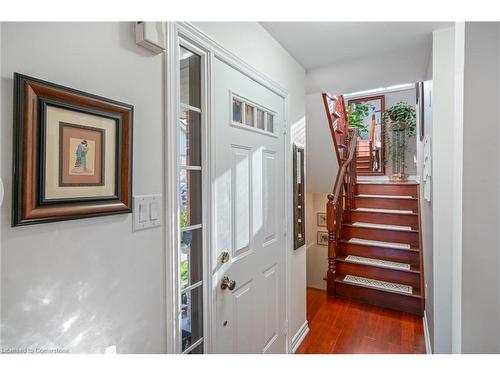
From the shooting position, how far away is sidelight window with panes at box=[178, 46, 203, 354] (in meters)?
1.23

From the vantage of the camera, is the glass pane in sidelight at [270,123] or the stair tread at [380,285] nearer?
the glass pane in sidelight at [270,123]

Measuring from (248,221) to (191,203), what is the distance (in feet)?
1.49

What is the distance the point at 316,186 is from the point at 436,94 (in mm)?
2539

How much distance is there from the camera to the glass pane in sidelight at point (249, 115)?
1611 millimetres

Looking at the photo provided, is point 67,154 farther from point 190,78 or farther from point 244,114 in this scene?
point 244,114

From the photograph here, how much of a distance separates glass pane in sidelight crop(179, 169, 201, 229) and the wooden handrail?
2337mm

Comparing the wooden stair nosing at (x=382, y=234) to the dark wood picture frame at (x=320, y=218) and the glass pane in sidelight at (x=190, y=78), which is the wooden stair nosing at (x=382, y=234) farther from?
the glass pane in sidelight at (x=190, y=78)

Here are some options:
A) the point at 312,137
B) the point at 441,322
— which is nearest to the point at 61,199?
the point at 441,322

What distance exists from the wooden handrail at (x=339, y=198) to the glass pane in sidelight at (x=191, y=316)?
2.35 m

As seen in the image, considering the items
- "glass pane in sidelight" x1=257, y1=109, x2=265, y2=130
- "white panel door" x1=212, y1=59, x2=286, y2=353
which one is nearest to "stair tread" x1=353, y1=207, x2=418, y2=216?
"white panel door" x1=212, y1=59, x2=286, y2=353

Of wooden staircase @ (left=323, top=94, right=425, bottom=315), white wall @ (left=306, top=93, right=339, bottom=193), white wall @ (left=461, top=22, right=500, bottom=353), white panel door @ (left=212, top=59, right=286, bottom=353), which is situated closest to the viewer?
white wall @ (left=461, top=22, right=500, bottom=353)

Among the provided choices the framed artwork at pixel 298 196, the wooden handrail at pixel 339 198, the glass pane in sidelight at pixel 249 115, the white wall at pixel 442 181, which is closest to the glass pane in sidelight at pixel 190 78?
the glass pane in sidelight at pixel 249 115

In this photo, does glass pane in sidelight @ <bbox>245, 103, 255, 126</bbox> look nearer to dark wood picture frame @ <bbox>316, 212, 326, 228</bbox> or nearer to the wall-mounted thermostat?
the wall-mounted thermostat

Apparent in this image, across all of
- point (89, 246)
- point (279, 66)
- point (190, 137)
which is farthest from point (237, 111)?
point (89, 246)
